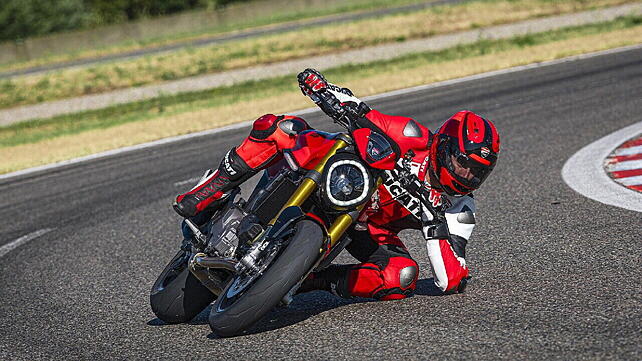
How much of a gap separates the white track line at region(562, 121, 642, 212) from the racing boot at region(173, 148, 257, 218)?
3.49m

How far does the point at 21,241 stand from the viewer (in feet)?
28.4

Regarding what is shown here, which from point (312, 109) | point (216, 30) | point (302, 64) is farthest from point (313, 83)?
point (216, 30)

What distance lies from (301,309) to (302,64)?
18489mm

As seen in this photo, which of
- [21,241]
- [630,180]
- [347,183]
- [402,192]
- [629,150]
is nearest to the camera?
[347,183]

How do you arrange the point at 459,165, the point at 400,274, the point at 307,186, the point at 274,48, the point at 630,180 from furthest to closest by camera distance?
the point at 274,48 < the point at 630,180 < the point at 400,274 < the point at 459,165 < the point at 307,186

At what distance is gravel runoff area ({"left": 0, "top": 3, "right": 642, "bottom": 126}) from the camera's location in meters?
21.8

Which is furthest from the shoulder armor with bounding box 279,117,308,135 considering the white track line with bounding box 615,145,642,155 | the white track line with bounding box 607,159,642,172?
the white track line with bounding box 615,145,642,155

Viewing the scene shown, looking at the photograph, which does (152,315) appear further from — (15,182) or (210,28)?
(210,28)

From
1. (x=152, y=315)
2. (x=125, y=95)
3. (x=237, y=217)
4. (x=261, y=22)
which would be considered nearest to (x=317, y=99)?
(x=237, y=217)

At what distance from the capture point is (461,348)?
4.36 metres

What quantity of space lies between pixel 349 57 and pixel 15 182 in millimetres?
12595

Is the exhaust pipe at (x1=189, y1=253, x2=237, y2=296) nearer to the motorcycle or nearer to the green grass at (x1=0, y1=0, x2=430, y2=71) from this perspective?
the motorcycle

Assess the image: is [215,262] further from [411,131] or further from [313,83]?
[411,131]

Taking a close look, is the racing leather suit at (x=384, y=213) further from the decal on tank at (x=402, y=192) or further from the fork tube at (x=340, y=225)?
the fork tube at (x=340, y=225)
